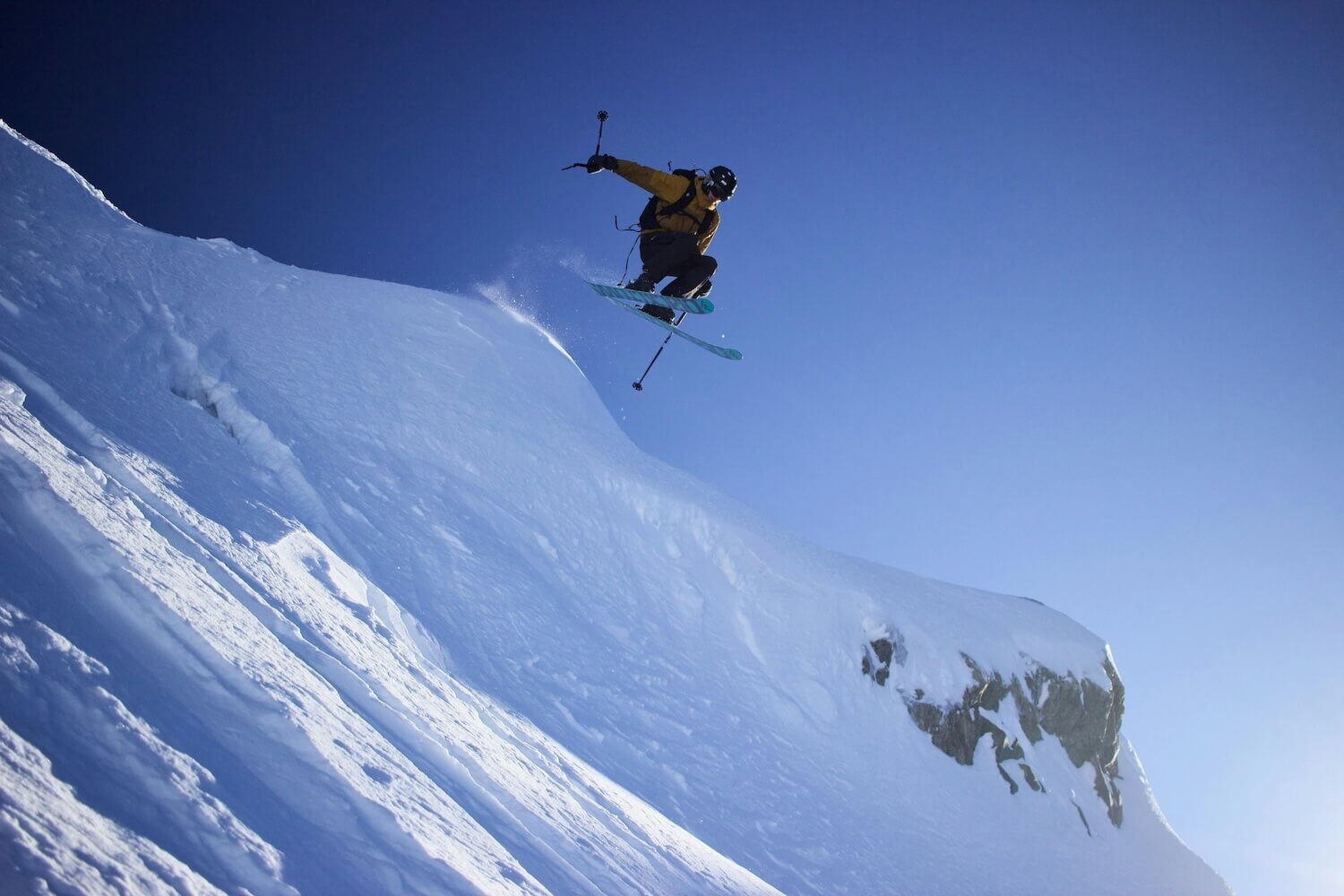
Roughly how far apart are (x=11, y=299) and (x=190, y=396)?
1.90 meters

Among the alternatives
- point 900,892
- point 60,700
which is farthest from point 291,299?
point 900,892

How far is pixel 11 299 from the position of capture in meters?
7.21

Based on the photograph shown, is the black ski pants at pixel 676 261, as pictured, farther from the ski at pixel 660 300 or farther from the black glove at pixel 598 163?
the black glove at pixel 598 163

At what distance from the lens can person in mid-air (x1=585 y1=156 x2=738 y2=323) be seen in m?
9.20

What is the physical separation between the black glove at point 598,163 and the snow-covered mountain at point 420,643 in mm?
5367

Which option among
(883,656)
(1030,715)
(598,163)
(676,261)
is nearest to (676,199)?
(676,261)

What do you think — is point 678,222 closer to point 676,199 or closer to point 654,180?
point 676,199

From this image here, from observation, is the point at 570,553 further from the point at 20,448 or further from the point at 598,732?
the point at 20,448

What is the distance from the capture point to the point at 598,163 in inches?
338

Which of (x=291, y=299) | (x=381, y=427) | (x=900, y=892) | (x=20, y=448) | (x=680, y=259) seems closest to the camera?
(x=20, y=448)

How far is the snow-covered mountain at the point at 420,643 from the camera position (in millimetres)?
2457

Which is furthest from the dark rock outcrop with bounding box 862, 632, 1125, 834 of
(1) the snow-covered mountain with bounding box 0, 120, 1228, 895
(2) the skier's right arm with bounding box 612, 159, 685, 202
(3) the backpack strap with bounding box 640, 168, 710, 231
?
(2) the skier's right arm with bounding box 612, 159, 685, 202

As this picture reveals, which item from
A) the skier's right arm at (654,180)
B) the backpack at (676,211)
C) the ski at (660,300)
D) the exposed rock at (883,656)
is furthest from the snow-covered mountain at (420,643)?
the skier's right arm at (654,180)

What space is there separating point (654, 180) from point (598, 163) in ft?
3.00
